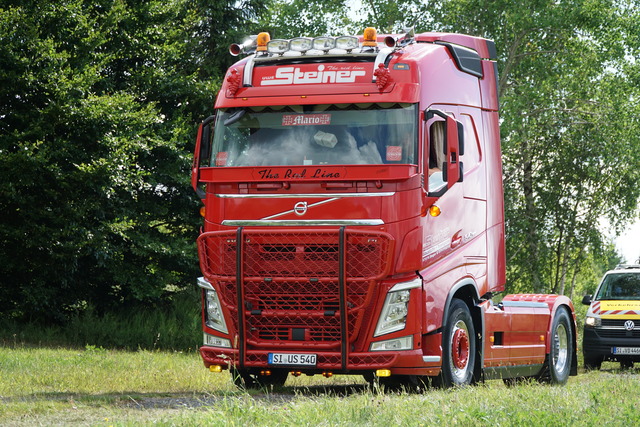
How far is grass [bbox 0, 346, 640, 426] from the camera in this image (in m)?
7.89

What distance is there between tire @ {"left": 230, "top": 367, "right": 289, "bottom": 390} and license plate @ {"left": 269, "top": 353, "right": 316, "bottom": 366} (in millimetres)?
1044

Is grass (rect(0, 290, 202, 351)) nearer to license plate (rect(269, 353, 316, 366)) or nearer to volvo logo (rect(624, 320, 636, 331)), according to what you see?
volvo logo (rect(624, 320, 636, 331))

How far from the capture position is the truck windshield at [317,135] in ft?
34.3

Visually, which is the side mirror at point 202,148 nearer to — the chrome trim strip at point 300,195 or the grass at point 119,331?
the chrome trim strip at point 300,195

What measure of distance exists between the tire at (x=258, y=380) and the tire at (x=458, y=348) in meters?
1.96

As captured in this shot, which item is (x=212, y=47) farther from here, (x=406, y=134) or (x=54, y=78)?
(x=406, y=134)

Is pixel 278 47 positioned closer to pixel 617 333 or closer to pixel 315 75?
pixel 315 75

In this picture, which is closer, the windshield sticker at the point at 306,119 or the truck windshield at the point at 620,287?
the windshield sticker at the point at 306,119

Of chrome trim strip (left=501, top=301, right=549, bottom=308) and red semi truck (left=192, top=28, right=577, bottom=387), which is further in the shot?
chrome trim strip (left=501, top=301, right=549, bottom=308)

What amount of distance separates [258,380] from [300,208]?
2896mm

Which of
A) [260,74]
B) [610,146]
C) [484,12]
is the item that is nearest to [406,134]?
[260,74]

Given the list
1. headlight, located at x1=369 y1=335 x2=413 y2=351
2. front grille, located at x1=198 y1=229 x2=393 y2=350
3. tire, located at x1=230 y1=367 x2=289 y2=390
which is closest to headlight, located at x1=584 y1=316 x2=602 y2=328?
tire, located at x1=230 y1=367 x2=289 y2=390

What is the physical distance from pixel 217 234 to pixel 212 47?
19.0 meters

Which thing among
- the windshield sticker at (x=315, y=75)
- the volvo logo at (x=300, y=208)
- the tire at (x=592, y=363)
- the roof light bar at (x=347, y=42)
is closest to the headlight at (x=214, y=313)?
the volvo logo at (x=300, y=208)
